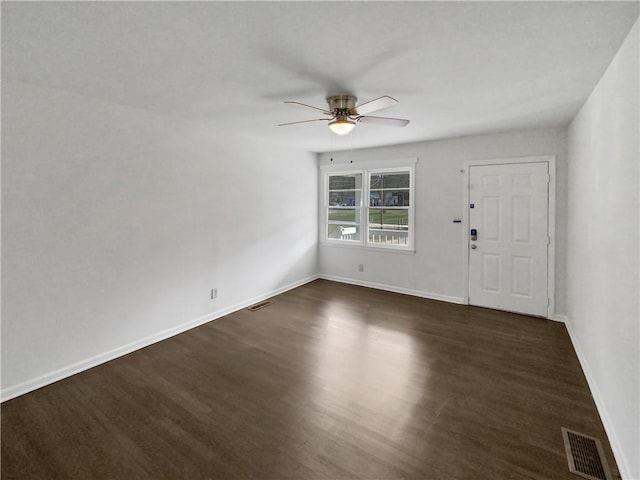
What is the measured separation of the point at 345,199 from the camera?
610 cm

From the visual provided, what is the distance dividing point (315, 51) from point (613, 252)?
2.35 m

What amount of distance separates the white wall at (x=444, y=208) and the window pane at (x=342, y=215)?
0.82 metres

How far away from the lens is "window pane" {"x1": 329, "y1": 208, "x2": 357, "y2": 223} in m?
6.05

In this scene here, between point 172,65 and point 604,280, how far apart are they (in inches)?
137

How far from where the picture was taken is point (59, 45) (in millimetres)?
1982

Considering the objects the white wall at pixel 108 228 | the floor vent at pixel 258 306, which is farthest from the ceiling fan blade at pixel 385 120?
the floor vent at pixel 258 306

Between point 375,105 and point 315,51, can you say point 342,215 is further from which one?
point 315,51

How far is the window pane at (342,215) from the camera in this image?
6054 millimetres

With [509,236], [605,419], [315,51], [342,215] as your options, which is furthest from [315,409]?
[342,215]

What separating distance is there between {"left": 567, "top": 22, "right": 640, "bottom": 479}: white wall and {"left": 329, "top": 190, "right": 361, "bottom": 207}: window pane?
135 inches

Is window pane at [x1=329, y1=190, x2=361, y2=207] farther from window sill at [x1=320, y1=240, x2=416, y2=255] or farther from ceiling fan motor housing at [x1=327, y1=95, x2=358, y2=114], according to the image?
ceiling fan motor housing at [x1=327, y1=95, x2=358, y2=114]

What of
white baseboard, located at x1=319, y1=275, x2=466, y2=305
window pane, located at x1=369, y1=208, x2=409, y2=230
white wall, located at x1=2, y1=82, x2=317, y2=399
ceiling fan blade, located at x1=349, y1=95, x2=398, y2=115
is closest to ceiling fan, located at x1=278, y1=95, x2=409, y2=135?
ceiling fan blade, located at x1=349, y1=95, x2=398, y2=115

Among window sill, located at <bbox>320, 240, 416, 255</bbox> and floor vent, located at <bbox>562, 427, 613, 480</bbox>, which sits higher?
window sill, located at <bbox>320, 240, 416, 255</bbox>

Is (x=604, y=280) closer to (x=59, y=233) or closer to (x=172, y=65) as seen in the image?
(x=172, y=65)
